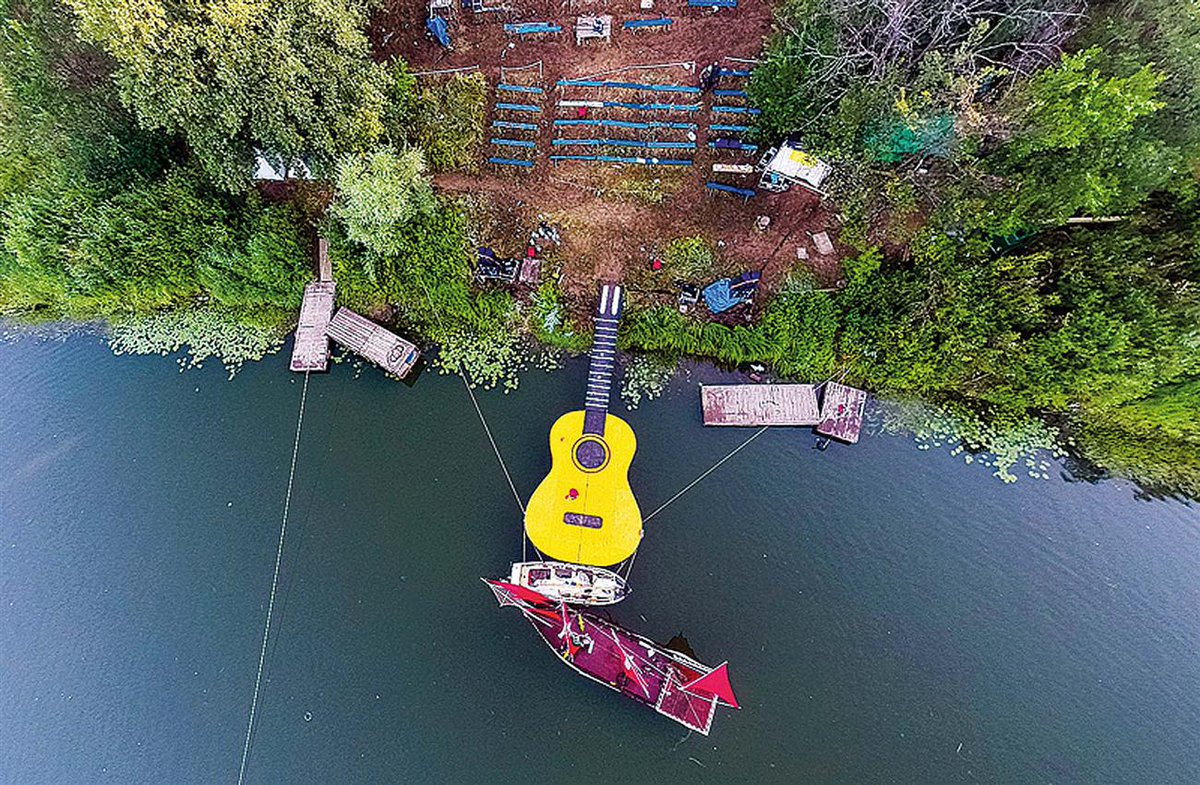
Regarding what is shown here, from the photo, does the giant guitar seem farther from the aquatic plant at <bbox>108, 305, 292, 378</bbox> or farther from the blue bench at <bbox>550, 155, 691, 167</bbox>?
the aquatic plant at <bbox>108, 305, 292, 378</bbox>

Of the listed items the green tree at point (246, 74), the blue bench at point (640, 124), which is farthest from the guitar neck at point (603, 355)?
the green tree at point (246, 74)

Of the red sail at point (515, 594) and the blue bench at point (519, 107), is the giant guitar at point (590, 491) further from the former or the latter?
the blue bench at point (519, 107)

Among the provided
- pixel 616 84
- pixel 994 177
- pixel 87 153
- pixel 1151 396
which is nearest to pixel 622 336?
pixel 616 84

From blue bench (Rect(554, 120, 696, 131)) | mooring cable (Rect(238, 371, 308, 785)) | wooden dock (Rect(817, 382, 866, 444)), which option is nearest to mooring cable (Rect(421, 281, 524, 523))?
mooring cable (Rect(238, 371, 308, 785))

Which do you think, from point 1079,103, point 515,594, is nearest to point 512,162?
point 515,594

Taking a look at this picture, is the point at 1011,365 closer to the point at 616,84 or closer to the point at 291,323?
the point at 616,84

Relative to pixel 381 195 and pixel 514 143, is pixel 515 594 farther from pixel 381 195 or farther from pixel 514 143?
pixel 514 143
